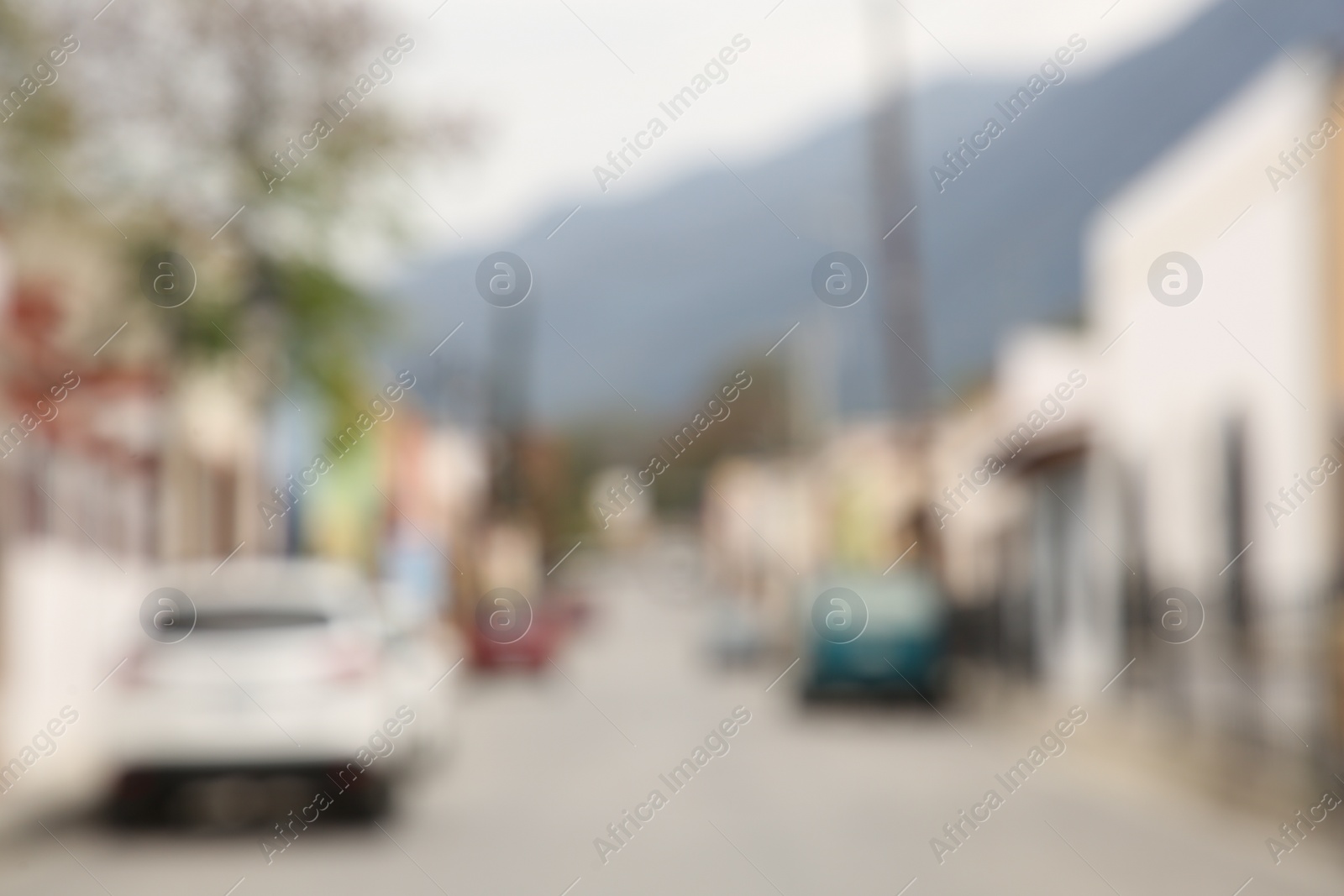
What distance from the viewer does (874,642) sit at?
25.9m

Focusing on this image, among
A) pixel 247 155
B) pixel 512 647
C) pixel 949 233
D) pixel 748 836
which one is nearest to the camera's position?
pixel 748 836

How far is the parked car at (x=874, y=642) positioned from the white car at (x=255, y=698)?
13632 millimetres

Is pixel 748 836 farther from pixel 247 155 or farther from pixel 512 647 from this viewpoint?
pixel 512 647

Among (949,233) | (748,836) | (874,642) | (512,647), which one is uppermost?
(949,233)

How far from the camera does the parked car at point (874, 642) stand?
83.9ft

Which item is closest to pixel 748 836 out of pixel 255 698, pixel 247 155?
pixel 255 698

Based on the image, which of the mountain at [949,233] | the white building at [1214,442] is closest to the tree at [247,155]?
the mountain at [949,233]

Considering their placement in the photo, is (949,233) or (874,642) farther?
(949,233)

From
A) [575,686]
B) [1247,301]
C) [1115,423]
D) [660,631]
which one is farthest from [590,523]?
[1247,301]

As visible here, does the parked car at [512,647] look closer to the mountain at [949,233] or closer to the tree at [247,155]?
the mountain at [949,233]

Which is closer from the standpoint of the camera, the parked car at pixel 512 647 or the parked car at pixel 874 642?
the parked car at pixel 874 642

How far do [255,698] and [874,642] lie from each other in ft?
50.2

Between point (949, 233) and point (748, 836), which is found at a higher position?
point (949, 233)

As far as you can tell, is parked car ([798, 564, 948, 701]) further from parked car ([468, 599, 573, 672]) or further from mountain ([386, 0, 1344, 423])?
parked car ([468, 599, 573, 672])
